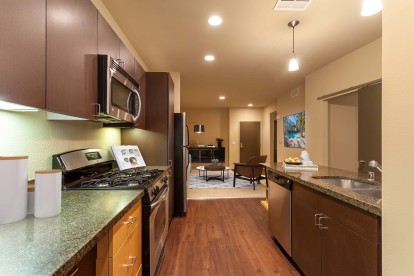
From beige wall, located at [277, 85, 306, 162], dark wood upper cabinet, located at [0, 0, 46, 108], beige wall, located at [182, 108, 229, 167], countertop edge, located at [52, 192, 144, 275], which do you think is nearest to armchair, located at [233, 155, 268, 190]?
beige wall, located at [277, 85, 306, 162]

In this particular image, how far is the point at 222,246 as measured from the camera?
7.89 ft

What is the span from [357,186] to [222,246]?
1534 millimetres

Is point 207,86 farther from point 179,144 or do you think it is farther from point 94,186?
point 94,186

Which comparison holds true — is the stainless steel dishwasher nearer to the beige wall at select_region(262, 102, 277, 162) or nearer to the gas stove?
the gas stove

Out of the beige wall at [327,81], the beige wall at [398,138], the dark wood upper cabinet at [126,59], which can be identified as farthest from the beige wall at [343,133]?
the dark wood upper cabinet at [126,59]

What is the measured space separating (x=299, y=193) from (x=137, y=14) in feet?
7.81

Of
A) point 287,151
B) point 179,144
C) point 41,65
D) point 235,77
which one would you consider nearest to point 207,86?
point 235,77

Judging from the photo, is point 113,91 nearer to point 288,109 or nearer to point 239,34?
point 239,34

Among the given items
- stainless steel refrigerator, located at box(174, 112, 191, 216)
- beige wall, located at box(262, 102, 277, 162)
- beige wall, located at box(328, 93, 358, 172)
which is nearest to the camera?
stainless steel refrigerator, located at box(174, 112, 191, 216)

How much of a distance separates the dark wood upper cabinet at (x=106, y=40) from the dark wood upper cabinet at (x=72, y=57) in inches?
2.1

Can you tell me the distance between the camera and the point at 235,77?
172 inches

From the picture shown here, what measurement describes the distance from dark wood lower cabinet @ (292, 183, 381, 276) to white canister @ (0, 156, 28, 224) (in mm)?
1670

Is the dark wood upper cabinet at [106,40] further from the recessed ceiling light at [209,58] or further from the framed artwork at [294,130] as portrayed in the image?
the framed artwork at [294,130]

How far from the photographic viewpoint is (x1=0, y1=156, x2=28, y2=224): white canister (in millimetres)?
832
